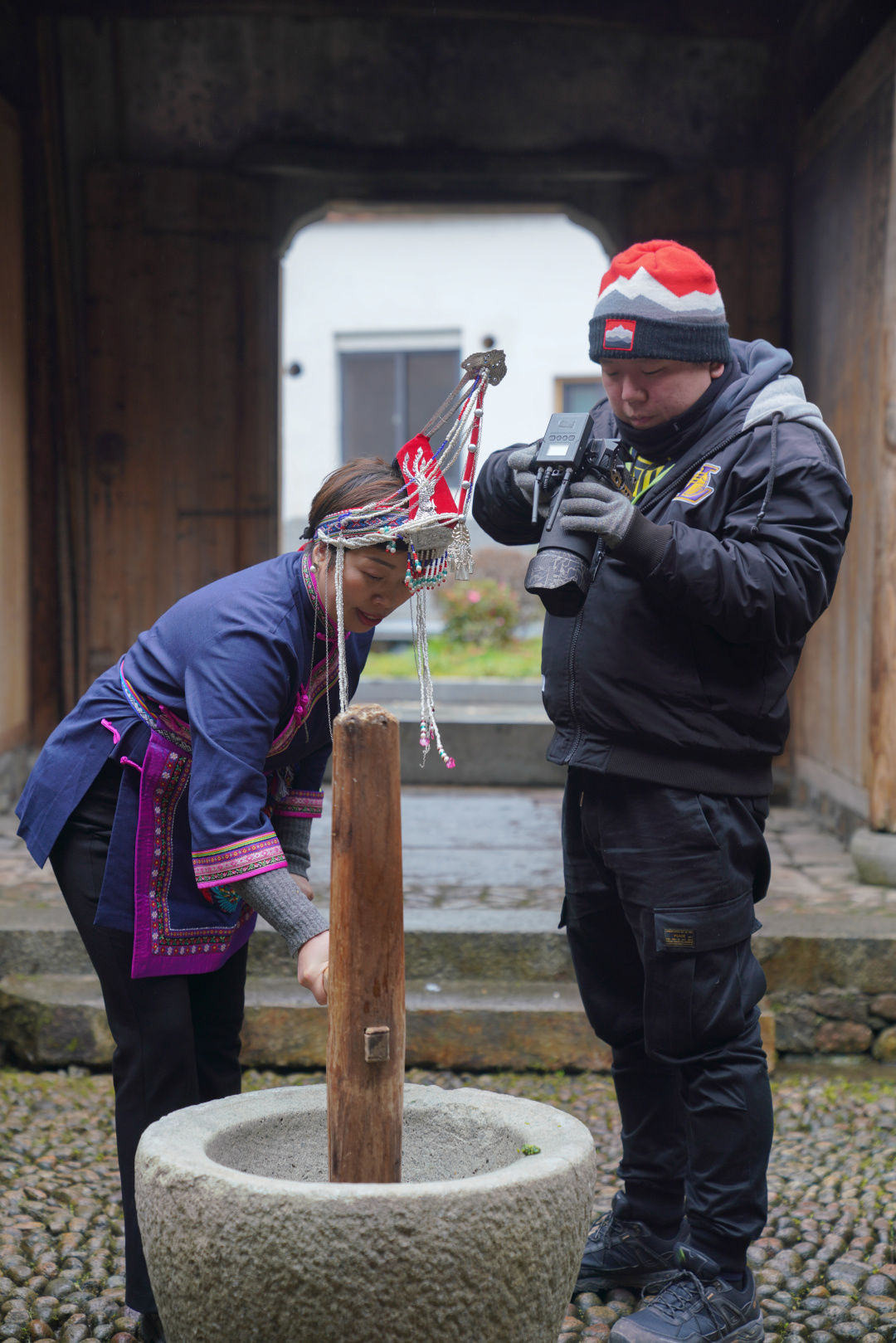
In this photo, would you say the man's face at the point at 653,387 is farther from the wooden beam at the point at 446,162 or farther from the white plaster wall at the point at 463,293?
the white plaster wall at the point at 463,293

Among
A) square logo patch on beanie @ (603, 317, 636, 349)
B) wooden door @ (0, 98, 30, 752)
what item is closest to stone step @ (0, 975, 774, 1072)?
square logo patch on beanie @ (603, 317, 636, 349)

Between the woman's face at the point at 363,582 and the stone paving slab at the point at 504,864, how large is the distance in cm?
227

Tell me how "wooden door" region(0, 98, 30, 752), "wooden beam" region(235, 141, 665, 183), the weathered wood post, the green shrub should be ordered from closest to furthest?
the weathered wood post < "wooden door" region(0, 98, 30, 752) < "wooden beam" region(235, 141, 665, 183) < the green shrub

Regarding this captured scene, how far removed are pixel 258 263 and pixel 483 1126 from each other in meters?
5.12

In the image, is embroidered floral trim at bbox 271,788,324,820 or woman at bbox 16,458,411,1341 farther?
embroidered floral trim at bbox 271,788,324,820

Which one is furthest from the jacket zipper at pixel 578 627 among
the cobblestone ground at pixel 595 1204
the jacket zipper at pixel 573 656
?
the cobblestone ground at pixel 595 1204

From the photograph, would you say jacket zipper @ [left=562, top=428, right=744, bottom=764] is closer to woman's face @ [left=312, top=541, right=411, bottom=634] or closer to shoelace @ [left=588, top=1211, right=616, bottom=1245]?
woman's face @ [left=312, top=541, right=411, bottom=634]

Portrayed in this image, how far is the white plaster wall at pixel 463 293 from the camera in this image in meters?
13.1

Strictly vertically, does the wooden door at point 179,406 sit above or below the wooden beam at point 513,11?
below

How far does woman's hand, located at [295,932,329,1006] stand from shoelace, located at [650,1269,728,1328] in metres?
0.90

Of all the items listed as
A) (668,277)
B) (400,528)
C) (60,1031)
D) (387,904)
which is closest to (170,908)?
(387,904)

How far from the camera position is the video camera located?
2197 mm

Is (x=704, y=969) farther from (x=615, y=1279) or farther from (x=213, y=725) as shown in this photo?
(x=213, y=725)

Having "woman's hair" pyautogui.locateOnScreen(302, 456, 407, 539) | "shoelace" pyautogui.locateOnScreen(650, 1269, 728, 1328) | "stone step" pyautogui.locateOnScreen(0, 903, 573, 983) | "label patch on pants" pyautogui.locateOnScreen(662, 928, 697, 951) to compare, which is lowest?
"shoelace" pyautogui.locateOnScreen(650, 1269, 728, 1328)
